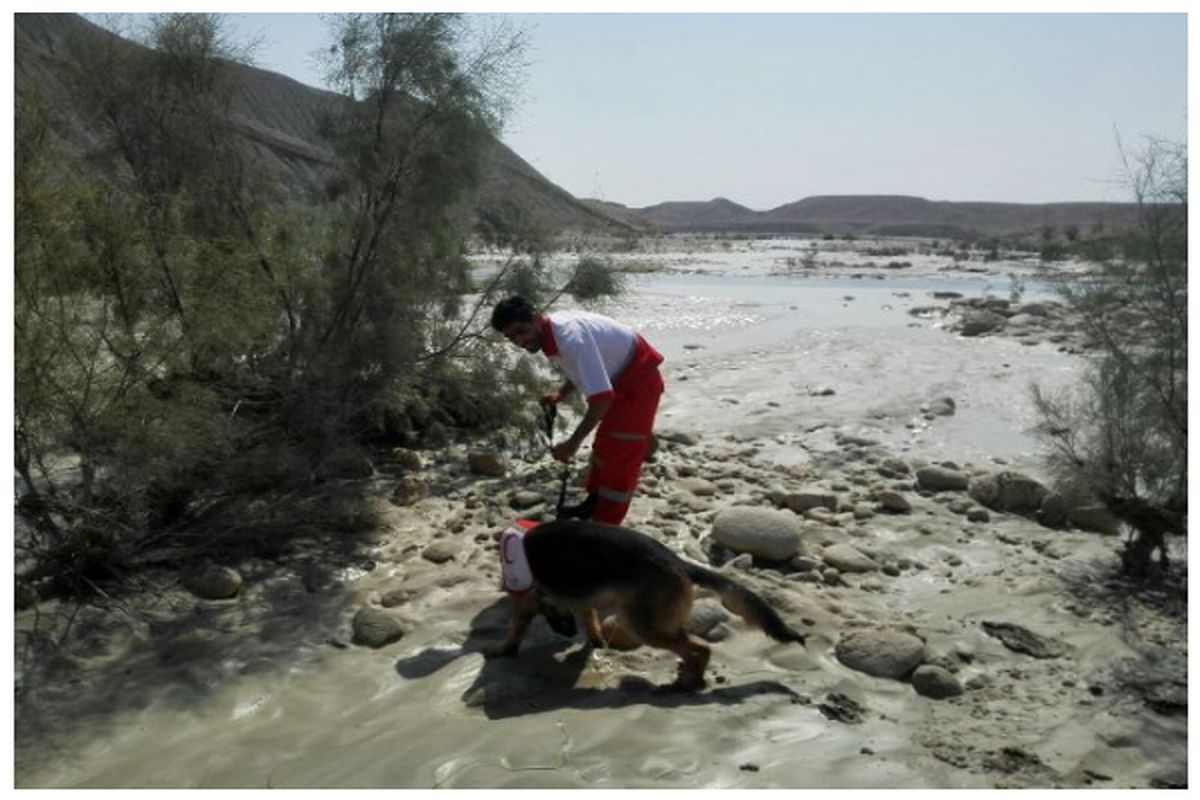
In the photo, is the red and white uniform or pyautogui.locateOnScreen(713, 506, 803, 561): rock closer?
the red and white uniform

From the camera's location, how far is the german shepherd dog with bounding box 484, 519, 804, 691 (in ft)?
16.1

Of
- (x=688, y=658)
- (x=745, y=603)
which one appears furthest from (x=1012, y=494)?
(x=688, y=658)

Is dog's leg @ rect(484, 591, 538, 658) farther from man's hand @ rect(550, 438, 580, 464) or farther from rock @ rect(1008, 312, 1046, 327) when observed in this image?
rock @ rect(1008, 312, 1046, 327)

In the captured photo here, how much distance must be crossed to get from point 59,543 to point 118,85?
18.6 feet

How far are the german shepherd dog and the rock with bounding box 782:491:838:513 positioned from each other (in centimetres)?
287

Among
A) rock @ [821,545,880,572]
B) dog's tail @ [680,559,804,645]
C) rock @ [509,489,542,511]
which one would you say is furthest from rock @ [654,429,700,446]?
dog's tail @ [680,559,804,645]

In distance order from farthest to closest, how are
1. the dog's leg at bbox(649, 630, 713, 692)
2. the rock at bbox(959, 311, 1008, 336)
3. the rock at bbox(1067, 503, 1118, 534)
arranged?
the rock at bbox(959, 311, 1008, 336) → the rock at bbox(1067, 503, 1118, 534) → the dog's leg at bbox(649, 630, 713, 692)

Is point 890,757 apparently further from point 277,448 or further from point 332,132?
point 332,132

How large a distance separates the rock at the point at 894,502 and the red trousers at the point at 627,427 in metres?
3.05

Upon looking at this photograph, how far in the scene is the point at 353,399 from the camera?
27.0 feet

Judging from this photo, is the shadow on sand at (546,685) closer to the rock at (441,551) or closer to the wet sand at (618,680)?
the wet sand at (618,680)

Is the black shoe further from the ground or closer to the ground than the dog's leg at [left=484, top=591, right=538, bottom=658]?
further from the ground

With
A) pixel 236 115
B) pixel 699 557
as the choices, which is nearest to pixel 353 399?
pixel 699 557

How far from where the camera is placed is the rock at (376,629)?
5.57 meters
